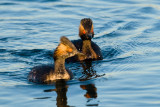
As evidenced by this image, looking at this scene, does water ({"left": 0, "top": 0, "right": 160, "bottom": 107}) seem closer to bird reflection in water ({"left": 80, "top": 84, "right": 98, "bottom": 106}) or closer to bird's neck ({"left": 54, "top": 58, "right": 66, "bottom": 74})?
bird reflection in water ({"left": 80, "top": 84, "right": 98, "bottom": 106})

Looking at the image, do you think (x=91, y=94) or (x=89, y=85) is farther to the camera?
(x=89, y=85)

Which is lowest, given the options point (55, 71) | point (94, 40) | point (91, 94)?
point (91, 94)

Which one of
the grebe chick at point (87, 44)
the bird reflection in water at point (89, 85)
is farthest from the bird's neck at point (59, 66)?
the grebe chick at point (87, 44)

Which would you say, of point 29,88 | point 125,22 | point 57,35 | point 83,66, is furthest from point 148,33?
point 29,88

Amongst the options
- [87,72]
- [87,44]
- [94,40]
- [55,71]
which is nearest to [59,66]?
[55,71]

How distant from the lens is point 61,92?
38.7ft

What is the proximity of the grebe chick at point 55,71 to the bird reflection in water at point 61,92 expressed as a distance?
18 centimetres

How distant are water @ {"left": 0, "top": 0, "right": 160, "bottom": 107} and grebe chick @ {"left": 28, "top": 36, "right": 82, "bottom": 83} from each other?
272 mm

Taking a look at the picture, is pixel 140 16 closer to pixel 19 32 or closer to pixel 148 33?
pixel 148 33

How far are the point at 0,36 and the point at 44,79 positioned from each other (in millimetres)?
6119

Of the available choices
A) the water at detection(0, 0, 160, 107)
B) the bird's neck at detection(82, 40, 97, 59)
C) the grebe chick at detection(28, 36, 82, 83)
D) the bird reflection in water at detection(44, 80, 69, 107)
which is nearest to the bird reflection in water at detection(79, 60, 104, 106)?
the water at detection(0, 0, 160, 107)

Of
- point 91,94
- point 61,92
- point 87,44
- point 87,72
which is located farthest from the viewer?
point 87,44

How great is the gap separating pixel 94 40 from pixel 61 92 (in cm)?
681

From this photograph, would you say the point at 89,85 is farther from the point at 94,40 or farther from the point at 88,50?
the point at 94,40
